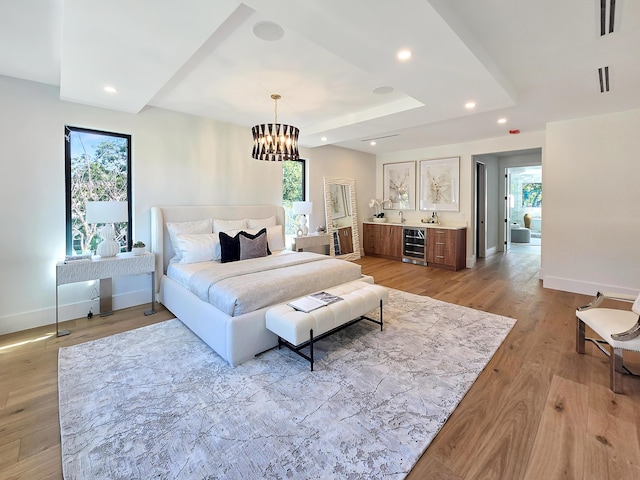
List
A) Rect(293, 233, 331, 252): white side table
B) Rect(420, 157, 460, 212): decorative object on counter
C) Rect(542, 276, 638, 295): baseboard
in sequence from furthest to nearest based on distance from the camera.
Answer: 1. Rect(420, 157, 460, 212): decorative object on counter
2. Rect(293, 233, 331, 252): white side table
3. Rect(542, 276, 638, 295): baseboard

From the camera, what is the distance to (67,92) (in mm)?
3170

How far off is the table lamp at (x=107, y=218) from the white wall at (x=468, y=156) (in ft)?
20.0

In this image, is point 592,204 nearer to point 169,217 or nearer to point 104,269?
point 169,217

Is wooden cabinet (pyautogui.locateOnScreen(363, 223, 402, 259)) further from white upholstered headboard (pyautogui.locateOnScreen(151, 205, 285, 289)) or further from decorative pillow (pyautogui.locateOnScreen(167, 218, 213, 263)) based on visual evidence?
decorative pillow (pyautogui.locateOnScreen(167, 218, 213, 263))

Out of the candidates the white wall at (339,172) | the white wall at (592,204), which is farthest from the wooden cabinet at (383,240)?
the white wall at (592,204)

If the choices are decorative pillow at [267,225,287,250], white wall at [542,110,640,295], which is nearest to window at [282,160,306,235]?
decorative pillow at [267,225,287,250]

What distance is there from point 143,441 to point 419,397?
5.94ft

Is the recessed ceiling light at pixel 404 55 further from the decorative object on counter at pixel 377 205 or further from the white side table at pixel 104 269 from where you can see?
the decorative object on counter at pixel 377 205

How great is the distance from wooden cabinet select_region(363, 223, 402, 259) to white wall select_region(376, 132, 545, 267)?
0.72 m

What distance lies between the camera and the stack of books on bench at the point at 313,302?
2576mm

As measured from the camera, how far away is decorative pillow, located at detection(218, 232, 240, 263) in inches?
149

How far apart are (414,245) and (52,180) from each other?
6.37m

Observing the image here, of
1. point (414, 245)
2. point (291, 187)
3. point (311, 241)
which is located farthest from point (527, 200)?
point (291, 187)

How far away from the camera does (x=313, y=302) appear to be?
269 cm
